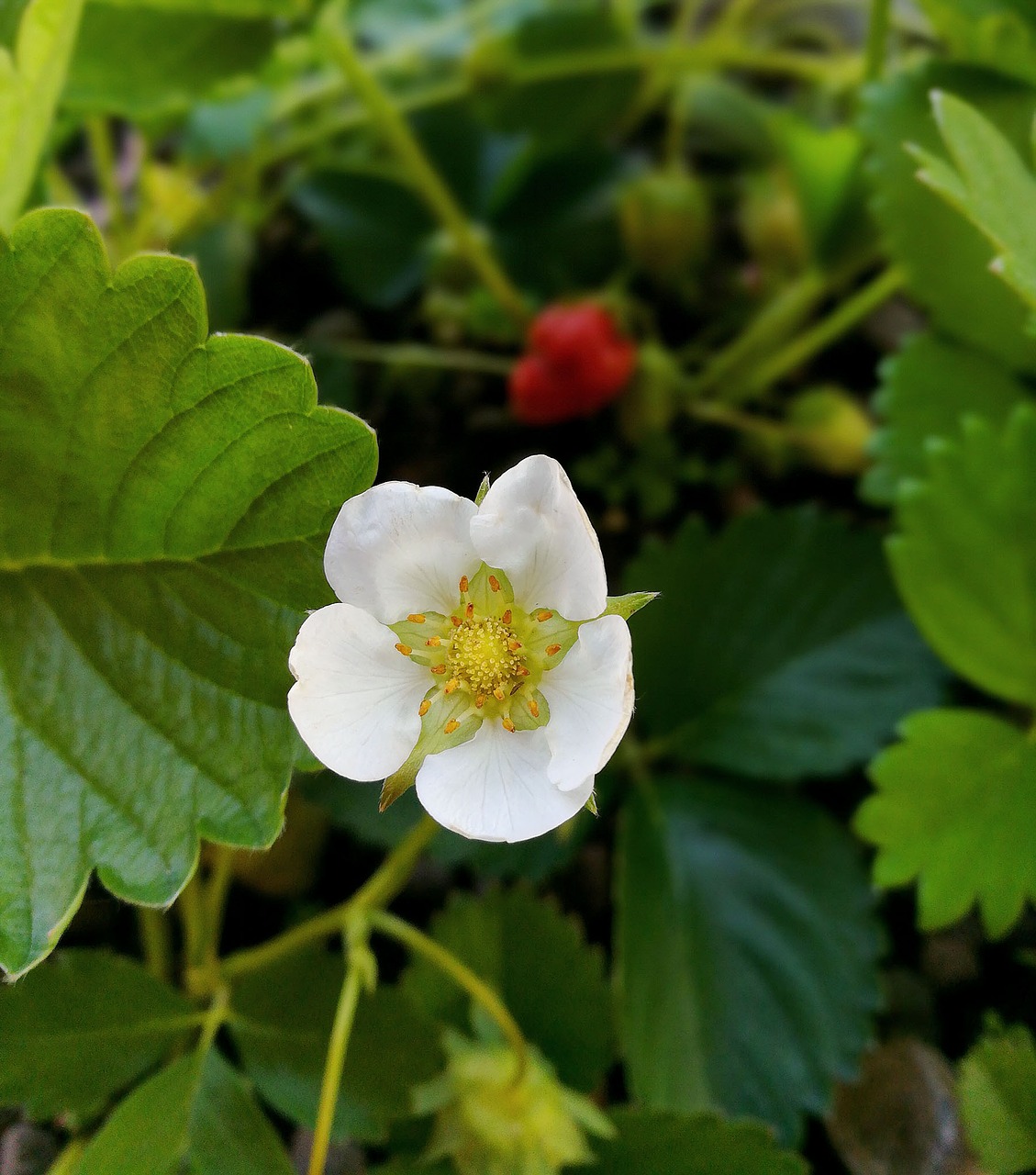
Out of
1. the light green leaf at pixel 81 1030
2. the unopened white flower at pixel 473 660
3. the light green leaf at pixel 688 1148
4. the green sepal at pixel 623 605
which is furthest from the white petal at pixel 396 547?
Answer: the light green leaf at pixel 688 1148

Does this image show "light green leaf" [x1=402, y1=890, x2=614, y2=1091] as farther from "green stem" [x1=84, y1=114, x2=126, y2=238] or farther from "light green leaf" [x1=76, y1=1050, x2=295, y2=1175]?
"green stem" [x1=84, y1=114, x2=126, y2=238]

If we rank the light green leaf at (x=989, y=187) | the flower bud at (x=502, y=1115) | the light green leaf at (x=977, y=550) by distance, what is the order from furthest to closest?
the light green leaf at (x=977, y=550)
the flower bud at (x=502, y=1115)
the light green leaf at (x=989, y=187)

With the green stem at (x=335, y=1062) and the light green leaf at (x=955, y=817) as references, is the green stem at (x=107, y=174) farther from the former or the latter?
the light green leaf at (x=955, y=817)

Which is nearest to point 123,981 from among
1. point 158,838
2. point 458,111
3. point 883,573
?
point 158,838

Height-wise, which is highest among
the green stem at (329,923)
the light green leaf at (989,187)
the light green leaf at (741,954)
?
the light green leaf at (989,187)

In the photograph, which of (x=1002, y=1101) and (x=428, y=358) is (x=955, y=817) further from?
(x=428, y=358)

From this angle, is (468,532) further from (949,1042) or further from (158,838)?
(949,1042)
